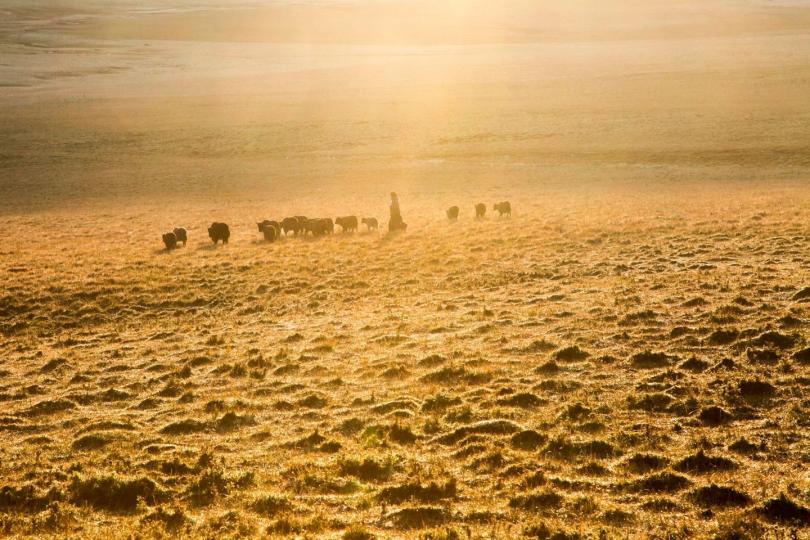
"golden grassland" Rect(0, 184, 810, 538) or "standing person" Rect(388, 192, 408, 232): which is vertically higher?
"standing person" Rect(388, 192, 408, 232)

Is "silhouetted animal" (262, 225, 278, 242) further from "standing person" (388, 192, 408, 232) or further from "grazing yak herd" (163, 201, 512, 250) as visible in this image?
"standing person" (388, 192, 408, 232)

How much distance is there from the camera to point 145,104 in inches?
2889

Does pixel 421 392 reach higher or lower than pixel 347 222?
lower

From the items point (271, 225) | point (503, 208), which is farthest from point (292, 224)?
point (503, 208)

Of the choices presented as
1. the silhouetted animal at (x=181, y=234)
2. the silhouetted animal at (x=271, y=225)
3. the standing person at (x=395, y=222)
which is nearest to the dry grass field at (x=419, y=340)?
the standing person at (x=395, y=222)

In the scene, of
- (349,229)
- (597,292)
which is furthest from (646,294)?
(349,229)

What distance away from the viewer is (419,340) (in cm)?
1474

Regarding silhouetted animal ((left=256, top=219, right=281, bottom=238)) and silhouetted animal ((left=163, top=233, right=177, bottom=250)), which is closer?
silhouetted animal ((left=163, top=233, right=177, bottom=250))

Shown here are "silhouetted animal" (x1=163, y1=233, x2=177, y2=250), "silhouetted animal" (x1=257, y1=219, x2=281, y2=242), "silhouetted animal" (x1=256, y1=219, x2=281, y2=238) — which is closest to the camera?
"silhouetted animal" (x1=163, y1=233, x2=177, y2=250)

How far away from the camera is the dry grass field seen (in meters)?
8.58

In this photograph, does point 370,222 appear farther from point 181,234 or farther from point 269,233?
point 181,234

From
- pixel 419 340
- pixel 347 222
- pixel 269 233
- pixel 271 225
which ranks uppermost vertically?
pixel 271 225

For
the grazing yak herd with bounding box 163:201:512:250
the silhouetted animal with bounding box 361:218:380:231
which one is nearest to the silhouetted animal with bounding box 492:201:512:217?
the grazing yak herd with bounding box 163:201:512:250

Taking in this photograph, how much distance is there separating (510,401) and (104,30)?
504 ft
